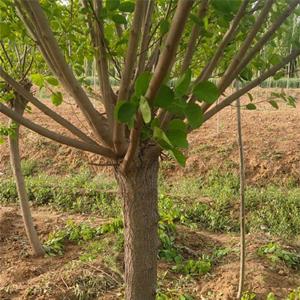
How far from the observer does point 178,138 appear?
2.76 feet

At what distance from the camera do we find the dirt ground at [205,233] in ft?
11.8

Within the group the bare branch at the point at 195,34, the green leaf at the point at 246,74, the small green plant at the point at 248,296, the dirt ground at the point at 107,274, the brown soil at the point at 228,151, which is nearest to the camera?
the bare branch at the point at 195,34

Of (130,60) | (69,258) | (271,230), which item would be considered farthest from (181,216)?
(130,60)

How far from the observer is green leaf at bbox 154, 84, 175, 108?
2.84ft

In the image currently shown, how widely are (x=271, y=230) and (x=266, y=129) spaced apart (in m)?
3.53

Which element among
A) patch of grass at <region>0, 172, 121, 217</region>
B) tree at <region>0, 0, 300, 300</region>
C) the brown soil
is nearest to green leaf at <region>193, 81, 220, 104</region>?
tree at <region>0, 0, 300, 300</region>

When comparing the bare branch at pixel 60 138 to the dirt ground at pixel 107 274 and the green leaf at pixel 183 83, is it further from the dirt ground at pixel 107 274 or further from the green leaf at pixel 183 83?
the dirt ground at pixel 107 274

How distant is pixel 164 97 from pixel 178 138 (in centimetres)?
9

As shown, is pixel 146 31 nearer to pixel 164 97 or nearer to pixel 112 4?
pixel 112 4

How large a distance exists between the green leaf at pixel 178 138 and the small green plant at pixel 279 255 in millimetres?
3573

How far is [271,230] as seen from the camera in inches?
213

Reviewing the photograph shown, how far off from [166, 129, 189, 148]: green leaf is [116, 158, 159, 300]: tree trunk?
801 mm

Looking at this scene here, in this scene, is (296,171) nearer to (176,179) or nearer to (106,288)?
(176,179)

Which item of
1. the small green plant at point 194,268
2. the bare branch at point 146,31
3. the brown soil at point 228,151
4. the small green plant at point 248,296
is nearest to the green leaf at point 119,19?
the bare branch at point 146,31
